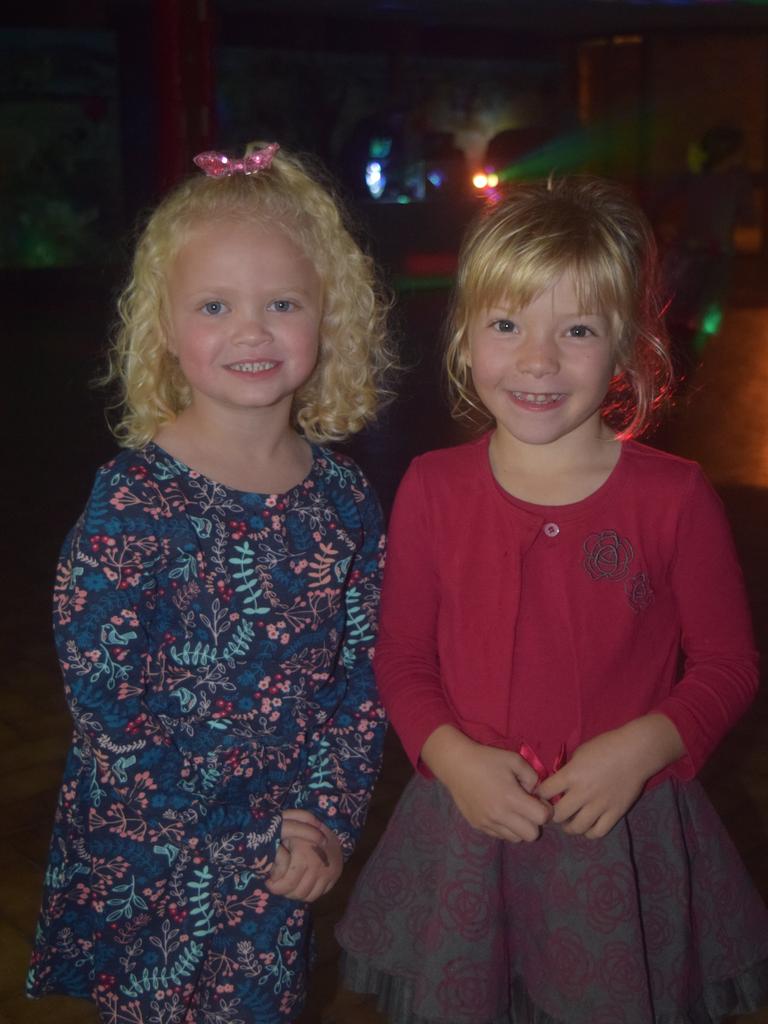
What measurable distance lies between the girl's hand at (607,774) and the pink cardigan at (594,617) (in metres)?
0.04

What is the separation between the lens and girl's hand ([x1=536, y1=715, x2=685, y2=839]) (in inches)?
53.6

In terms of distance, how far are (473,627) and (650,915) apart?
401 millimetres

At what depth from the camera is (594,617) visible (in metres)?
1.44

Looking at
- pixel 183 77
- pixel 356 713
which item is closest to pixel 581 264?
pixel 356 713

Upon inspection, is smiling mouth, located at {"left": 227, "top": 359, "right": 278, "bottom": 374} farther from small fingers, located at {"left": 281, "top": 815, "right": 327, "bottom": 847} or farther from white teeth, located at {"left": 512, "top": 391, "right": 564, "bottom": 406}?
small fingers, located at {"left": 281, "top": 815, "right": 327, "bottom": 847}

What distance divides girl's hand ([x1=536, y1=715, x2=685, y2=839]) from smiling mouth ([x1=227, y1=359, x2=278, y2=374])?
0.62 metres

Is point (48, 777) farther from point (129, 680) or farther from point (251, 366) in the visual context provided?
point (251, 366)

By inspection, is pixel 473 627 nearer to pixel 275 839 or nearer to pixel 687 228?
pixel 275 839

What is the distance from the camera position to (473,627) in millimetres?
1490

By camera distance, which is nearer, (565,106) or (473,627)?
(473,627)

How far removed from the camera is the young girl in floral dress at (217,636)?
149 centimetres

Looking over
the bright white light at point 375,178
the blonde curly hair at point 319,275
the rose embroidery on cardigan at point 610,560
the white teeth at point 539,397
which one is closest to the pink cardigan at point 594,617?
the rose embroidery on cardigan at point 610,560

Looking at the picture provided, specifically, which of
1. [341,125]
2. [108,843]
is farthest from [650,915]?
[341,125]

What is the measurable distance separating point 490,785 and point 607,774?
132 mm
